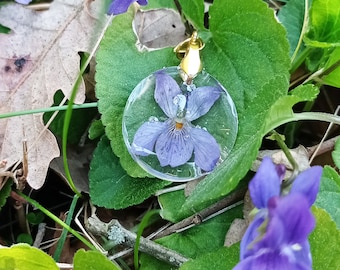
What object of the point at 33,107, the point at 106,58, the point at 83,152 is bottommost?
the point at 83,152

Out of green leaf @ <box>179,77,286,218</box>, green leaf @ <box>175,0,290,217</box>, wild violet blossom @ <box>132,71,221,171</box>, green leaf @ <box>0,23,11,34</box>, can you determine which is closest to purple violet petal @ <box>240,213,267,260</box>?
green leaf @ <box>179,77,286,218</box>

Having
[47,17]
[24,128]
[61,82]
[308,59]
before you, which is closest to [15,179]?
A: [24,128]

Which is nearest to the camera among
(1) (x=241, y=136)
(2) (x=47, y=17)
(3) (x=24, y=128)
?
(1) (x=241, y=136)

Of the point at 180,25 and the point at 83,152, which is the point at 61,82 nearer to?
the point at 83,152

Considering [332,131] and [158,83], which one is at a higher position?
[158,83]

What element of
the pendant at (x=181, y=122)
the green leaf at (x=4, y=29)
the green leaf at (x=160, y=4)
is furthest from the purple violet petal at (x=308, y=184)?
the green leaf at (x=4, y=29)

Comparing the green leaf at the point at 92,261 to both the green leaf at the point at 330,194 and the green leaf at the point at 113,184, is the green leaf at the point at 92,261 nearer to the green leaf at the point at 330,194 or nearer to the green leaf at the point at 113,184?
the green leaf at the point at 113,184
